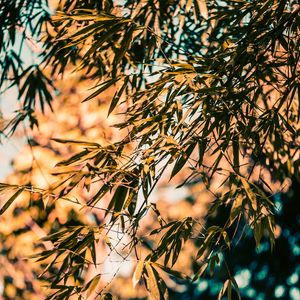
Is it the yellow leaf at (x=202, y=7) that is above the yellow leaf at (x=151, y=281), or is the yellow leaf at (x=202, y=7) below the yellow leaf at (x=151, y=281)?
above

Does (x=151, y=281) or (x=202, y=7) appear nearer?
(x=151, y=281)

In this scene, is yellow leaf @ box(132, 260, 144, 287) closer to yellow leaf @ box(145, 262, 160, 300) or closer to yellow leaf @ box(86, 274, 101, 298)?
yellow leaf @ box(145, 262, 160, 300)

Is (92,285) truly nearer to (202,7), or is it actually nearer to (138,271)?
(138,271)

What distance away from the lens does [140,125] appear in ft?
7.07

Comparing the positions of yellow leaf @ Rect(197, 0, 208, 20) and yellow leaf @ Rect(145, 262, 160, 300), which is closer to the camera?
yellow leaf @ Rect(145, 262, 160, 300)

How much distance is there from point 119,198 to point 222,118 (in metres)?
0.45

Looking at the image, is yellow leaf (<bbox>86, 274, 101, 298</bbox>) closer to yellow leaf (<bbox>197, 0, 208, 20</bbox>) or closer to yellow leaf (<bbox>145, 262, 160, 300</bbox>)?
yellow leaf (<bbox>145, 262, 160, 300</bbox>)

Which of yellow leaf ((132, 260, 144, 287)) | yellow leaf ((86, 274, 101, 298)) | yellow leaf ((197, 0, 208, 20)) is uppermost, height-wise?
A: yellow leaf ((197, 0, 208, 20))

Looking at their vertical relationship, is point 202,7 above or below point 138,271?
above

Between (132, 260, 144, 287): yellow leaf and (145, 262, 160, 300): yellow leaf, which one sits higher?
(132, 260, 144, 287): yellow leaf

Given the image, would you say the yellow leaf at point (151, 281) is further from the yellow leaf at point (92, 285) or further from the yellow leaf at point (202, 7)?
the yellow leaf at point (202, 7)

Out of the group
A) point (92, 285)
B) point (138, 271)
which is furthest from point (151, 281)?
point (92, 285)

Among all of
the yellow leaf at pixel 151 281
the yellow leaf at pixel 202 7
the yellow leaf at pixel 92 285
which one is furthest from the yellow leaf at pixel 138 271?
the yellow leaf at pixel 202 7

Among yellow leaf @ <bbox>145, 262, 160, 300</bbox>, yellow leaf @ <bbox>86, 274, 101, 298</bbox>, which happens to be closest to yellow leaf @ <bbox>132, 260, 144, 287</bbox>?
yellow leaf @ <bbox>145, 262, 160, 300</bbox>
